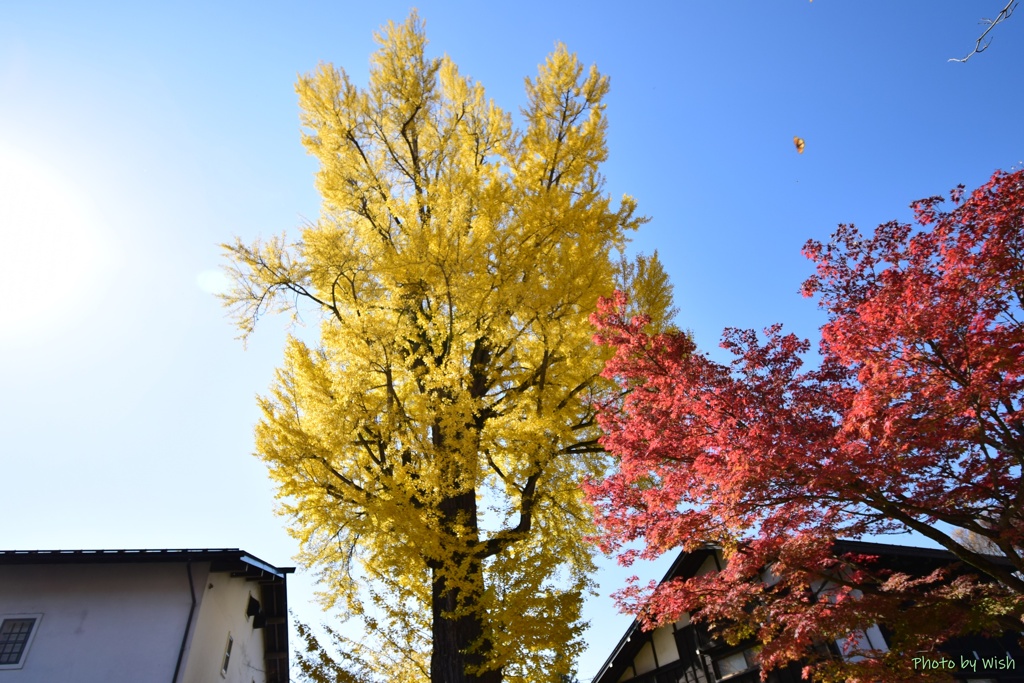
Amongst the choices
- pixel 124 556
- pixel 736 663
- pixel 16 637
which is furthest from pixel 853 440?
pixel 16 637

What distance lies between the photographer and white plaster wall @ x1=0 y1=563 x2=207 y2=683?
8531 millimetres

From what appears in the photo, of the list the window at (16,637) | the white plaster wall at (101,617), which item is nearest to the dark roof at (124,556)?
the white plaster wall at (101,617)

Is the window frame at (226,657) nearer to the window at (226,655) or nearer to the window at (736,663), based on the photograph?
the window at (226,655)

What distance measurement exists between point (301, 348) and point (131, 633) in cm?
571

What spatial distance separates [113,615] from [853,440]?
1110cm

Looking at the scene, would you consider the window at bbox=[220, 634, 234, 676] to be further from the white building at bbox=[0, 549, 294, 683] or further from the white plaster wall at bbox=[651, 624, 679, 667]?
the white plaster wall at bbox=[651, 624, 679, 667]

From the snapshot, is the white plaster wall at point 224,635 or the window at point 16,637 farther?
the white plaster wall at point 224,635

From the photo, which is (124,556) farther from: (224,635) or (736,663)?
(736,663)

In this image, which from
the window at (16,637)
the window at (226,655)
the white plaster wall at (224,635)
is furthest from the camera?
the window at (226,655)

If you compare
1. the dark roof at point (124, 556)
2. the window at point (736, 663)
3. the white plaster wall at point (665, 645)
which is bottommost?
the window at point (736, 663)

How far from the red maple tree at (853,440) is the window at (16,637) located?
31.1ft

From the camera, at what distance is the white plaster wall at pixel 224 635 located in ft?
30.2

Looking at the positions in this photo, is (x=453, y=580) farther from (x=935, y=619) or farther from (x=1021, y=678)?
(x=1021, y=678)

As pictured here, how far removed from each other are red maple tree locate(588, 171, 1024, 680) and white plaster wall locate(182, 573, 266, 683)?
24.2 ft
